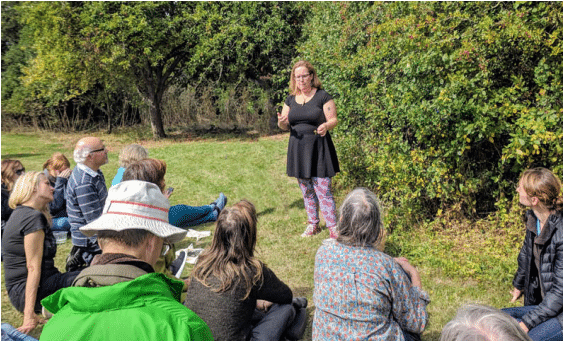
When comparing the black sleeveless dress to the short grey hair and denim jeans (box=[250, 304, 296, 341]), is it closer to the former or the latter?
denim jeans (box=[250, 304, 296, 341])

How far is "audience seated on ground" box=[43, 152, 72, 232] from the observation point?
19.8 feet

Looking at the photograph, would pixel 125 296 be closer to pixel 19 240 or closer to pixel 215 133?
pixel 19 240

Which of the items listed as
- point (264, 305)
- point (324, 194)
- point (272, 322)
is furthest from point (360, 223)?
point (324, 194)

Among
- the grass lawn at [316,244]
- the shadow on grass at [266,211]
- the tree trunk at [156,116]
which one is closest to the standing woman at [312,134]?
the grass lawn at [316,244]

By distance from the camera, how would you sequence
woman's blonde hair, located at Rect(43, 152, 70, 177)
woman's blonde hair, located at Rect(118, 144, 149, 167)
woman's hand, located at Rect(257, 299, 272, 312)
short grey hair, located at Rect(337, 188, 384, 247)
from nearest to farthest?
short grey hair, located at Rect(337, 188, 384, 247)
woman's hand, located at Rect(257, 299, 272, 312)
woman's blonde hair, located at Rect(118, 144, 149, 167)
woman's blonde hair, located at Rect(43, 152, 70, 177)

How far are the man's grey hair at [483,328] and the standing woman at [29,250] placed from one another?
3.34 metres

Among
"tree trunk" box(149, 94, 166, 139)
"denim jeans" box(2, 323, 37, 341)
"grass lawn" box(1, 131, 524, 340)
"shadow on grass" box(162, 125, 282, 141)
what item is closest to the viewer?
"denim jeans" box(2, 323, 37, 341)

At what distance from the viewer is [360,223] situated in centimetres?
282

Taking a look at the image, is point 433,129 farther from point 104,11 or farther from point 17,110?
point 17,110

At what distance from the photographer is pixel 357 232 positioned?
2.81 m

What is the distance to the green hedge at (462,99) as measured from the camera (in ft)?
14.2

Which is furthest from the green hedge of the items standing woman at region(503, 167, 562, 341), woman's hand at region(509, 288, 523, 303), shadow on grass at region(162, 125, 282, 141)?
shadow on grass at region(162, 125, 282, 141)

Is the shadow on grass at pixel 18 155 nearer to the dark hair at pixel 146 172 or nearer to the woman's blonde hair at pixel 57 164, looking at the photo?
the woman's blonde hair at pixel 57 164

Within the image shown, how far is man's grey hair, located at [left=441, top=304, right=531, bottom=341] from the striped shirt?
3.53 metres
